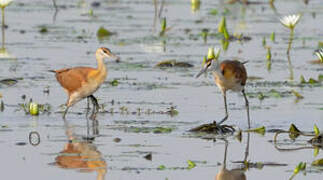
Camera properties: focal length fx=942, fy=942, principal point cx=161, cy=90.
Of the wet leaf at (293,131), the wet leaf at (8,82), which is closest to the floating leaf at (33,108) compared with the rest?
the wet leaf at (8,82)

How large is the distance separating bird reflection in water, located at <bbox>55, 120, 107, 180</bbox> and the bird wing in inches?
65.4

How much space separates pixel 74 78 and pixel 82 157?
2.89m

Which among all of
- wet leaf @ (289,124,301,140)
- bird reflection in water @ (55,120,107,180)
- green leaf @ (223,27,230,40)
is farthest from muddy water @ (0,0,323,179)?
green leaf @ (223,27,230,40)

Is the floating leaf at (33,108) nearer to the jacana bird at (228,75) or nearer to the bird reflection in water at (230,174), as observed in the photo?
the jacana bird at (228,75)

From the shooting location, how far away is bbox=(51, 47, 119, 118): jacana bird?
42.2 ft

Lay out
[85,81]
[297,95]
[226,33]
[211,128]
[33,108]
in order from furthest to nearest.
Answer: [226,33] → [297,95] → [85,81] → [33,108] → [211,128]

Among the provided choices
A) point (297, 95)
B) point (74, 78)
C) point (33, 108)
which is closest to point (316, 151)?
point (297, 95)

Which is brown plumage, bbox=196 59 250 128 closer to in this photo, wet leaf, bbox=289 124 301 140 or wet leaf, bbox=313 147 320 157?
wet leaf, bbox=289 124 301 140

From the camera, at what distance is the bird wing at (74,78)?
42.3 feet

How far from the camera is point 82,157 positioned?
10289 mm

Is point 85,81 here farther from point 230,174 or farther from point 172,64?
point 172,64

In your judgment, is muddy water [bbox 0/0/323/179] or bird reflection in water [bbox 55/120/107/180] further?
muddy water [bbox 0/0/323/179]

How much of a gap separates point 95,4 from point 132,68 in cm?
1144

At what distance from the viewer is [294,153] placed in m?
10.8
